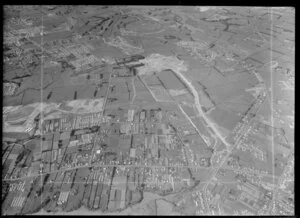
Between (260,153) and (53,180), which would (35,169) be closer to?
(53,180)

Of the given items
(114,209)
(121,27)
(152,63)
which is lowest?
(114,209)

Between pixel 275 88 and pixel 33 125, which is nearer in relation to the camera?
pixel 33 125

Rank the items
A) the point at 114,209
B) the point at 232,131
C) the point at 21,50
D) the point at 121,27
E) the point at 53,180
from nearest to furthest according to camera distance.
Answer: the point at 114,209 < the point at 53,180 < the point at 232,131 < the point at 21,50 < the point at 121,27

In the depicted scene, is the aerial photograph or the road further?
the road

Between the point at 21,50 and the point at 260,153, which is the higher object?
the point at 21,50

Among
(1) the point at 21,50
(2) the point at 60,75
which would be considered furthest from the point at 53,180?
(1) the point at 21,50

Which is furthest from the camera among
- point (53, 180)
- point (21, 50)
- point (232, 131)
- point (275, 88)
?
point (21, 50)

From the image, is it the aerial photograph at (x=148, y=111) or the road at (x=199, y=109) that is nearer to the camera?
the aerial photograph at (x=148, y=111)

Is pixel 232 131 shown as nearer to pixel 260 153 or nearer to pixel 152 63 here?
pixel 260 153
